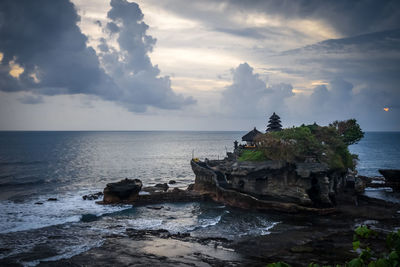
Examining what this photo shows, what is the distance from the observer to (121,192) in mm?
43812

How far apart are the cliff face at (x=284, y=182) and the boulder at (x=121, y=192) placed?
45.9 feet

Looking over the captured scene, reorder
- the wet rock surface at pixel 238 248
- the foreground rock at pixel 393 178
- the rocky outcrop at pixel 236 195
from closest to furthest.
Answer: the wet rock surface at pixel 238 248
the rocky outcrop at pixel 236 195
the foreground rock at pixel 393 178

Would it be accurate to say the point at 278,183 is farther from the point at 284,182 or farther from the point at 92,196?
the point at 92,196

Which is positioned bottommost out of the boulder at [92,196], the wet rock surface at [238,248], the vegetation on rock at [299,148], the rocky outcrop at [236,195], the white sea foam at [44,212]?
the white sea foam at [44,212]

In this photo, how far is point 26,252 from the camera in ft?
83.7

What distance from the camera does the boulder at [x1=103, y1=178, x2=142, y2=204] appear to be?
43688 mm

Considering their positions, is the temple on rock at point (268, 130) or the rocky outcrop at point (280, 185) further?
the temple on rock at point (268, 130)

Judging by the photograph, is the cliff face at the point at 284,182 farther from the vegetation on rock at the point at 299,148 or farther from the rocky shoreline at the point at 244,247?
the rocky shoreline at the point at 244,247

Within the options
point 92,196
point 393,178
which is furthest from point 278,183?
point 92,196

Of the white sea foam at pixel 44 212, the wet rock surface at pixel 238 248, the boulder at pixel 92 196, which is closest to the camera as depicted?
the wet rock surface at pixel 238 248

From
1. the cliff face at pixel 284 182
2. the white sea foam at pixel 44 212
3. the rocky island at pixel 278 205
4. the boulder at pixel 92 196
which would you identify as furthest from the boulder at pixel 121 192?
the cliff face at pixel 284 182

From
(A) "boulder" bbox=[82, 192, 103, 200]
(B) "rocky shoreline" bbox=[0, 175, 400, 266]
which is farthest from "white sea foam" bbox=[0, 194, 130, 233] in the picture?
(B) "rocky shoreline" bbox=[0, 175, 400, 266]

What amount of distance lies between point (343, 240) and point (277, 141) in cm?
1645

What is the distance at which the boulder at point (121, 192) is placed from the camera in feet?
143
